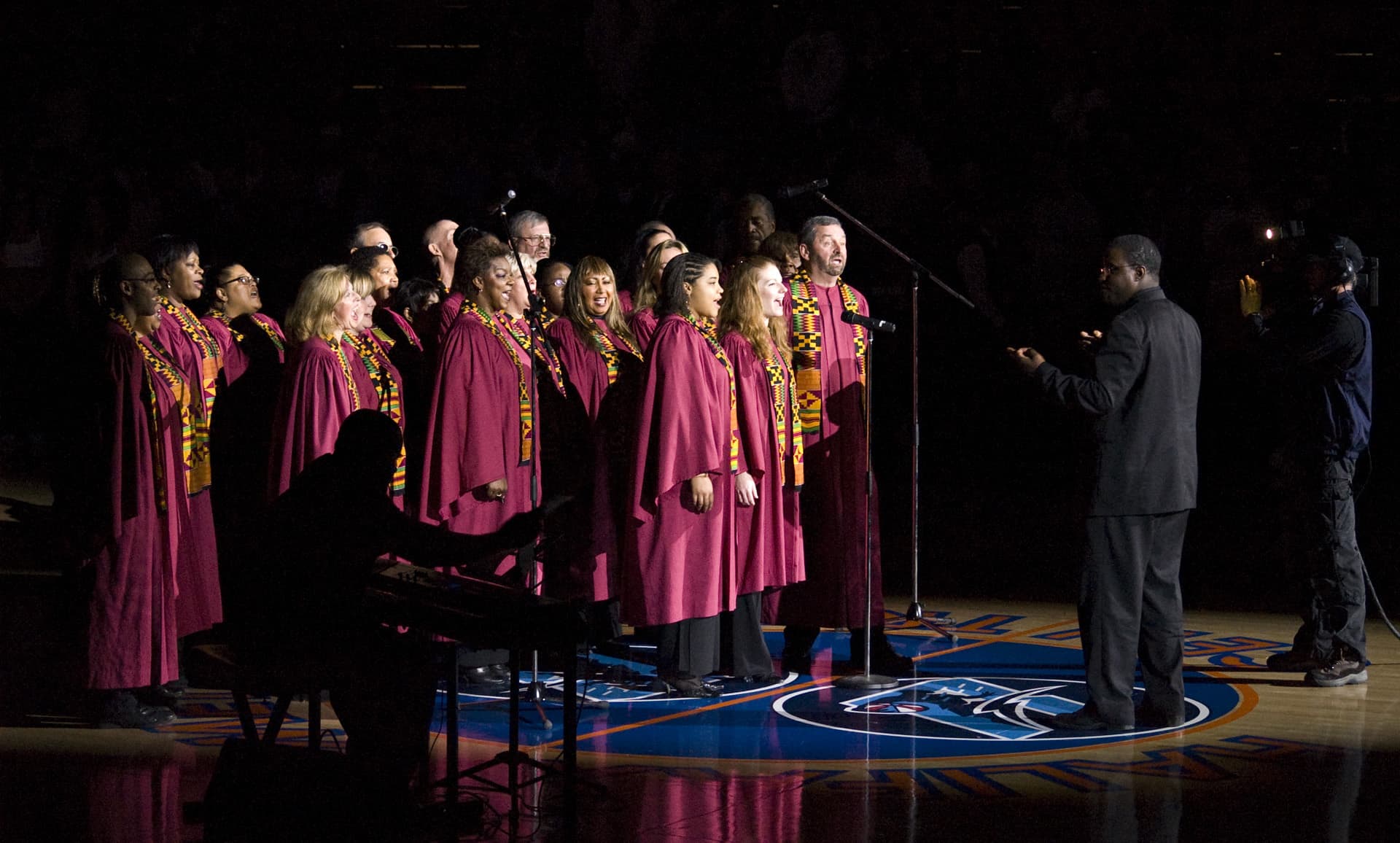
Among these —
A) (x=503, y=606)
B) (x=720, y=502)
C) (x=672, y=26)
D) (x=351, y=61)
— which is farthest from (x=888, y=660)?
(x=351, y=61)

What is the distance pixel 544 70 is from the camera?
1204cm

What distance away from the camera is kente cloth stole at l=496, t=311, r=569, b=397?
6777 millimetres

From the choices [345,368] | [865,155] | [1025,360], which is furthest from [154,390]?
[865,155]

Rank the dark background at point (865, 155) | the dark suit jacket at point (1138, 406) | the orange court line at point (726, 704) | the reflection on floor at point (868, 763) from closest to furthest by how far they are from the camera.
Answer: the reflection on floor at point (868, 763), the dark suit jacket at point (1138, 406), the orange court line at point (726, 704), the dark background at point (865, 155)

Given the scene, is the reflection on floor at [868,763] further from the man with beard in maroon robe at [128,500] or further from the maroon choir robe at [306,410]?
the maroon choir robe at [306,410]

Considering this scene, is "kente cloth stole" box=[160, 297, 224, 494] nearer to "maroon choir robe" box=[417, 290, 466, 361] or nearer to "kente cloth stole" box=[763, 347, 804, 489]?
"maroon choir robe" box=[417, 290, 466, 361]

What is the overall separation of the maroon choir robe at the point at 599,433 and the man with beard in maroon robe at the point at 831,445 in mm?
760

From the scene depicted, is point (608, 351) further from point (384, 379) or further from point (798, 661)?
point (798, 661)

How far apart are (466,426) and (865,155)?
5.50 metres

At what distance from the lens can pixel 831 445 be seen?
694 centimetres

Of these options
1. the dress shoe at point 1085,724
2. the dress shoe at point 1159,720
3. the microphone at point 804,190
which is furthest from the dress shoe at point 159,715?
the dress shoe at point 1159,720

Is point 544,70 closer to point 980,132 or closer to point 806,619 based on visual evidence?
point 980,132

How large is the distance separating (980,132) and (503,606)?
310 inches

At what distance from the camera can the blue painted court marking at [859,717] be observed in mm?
5492
